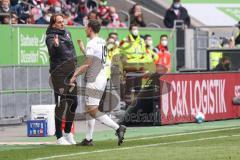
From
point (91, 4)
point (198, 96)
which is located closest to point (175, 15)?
point (91, 4)

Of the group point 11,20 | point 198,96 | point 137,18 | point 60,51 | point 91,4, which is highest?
point 91,4

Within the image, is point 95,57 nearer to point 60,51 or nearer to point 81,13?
point 60,51

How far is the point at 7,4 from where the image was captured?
2436 cm

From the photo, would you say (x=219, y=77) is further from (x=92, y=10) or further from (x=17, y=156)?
(x=17, y=156)

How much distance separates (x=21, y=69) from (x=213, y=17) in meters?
17.5

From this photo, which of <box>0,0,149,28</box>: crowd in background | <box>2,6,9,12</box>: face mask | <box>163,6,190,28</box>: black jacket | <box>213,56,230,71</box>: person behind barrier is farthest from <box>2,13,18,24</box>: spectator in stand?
<box>163,6,190,28</box>: black jacket

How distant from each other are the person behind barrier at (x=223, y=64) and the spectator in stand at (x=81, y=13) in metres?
4.12

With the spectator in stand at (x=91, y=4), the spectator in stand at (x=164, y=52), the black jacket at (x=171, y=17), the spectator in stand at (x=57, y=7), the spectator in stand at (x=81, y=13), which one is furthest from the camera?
the black jacket at (x=171, y=17)

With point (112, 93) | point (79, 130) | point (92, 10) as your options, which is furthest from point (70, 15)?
point (79, 130)

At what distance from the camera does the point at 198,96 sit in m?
23.0

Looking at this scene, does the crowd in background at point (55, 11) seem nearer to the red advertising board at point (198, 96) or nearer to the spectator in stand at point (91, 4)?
the spectator in stand at point (91, 4)

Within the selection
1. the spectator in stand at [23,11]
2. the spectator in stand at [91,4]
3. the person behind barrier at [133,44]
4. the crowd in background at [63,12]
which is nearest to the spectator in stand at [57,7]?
the crowd in background at [63,12]

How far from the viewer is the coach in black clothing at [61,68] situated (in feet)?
55.4

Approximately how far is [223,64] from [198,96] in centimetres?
512
